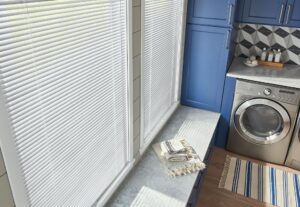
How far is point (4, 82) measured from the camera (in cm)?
84

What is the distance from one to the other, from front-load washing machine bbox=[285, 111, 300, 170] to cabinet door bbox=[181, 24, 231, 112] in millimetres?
783

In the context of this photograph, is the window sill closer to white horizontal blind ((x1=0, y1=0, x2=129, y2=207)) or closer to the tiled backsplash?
white horizontal blind ((x1=0, y1=0, x2=129, y2=207))

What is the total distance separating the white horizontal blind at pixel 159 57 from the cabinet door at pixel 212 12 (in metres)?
0.17

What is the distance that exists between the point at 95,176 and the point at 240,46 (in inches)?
92.9

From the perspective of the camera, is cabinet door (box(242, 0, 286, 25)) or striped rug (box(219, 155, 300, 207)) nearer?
striped rug (box(219, 155, 300, 207))

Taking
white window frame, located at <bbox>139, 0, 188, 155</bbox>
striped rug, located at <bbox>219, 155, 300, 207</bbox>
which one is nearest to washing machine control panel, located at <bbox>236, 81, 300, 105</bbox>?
white window frame, located at <bbox>139, 0, 188, 155</bbox>

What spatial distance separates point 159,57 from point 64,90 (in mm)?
1177

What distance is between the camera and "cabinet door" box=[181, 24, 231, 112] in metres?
2.63

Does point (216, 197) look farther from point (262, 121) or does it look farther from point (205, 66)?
point (205, 66)

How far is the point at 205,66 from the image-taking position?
9.10ft

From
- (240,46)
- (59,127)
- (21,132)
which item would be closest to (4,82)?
(21,132)

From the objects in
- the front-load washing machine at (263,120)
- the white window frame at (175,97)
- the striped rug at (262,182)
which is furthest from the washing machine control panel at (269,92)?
the striped rug at (262,182)

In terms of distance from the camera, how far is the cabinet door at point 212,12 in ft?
8.13

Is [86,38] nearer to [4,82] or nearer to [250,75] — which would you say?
[4,82]
